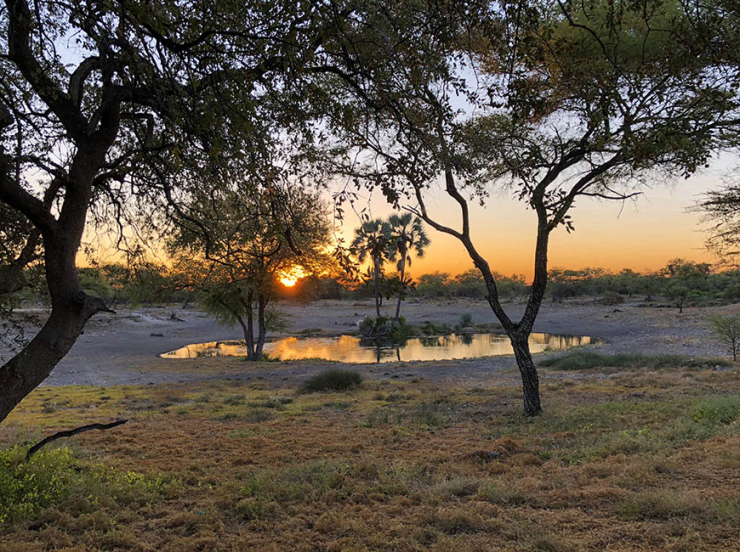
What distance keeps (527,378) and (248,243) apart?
5967mm

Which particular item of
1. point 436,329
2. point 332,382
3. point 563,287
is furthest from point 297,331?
point 563,287

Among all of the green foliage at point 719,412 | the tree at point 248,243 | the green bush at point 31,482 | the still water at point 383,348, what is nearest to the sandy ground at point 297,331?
the still water at point 383,348

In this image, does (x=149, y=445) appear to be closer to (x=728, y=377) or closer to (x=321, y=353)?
(x=728, y=377)

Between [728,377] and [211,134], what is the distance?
47.0 feet

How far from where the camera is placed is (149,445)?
7590 millimetres

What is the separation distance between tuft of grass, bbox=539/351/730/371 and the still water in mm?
8983

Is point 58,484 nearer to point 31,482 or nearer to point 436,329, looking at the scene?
point 31,482

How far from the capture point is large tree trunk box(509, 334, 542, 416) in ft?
31.2

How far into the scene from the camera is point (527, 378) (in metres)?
9.62

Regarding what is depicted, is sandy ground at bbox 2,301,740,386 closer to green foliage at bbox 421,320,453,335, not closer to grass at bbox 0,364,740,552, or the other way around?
green foliage at bbox 421,320,453,335

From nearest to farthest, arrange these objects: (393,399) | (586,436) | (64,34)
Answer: (64,34)
(586,436)
(393,399)

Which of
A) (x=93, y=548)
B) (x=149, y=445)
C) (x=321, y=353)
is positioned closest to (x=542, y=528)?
(x=93, y=548)

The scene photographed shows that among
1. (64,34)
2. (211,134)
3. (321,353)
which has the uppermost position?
(64,34)

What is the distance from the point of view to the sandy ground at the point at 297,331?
19.4m
